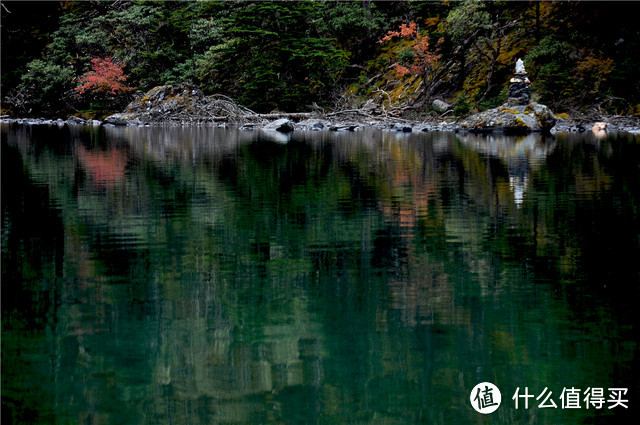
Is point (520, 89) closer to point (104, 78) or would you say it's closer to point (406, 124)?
point (406, 124)

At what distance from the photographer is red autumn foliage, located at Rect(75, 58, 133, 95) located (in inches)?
1647

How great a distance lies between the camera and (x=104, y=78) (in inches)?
1642

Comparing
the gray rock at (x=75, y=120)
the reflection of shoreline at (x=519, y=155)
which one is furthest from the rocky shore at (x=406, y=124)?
the reflection of shoreline at (x=519, y=155)

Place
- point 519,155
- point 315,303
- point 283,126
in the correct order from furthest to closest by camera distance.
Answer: point 283,126, point 519,155, point 315,303

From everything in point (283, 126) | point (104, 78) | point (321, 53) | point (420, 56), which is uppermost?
point (104, 78)

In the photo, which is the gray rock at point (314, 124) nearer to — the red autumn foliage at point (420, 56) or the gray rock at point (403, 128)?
the gray rock at point (403, 128)

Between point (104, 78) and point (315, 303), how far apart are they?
132ft

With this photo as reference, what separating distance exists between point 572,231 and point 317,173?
6.35m

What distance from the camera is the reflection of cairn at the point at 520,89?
89.1 ft

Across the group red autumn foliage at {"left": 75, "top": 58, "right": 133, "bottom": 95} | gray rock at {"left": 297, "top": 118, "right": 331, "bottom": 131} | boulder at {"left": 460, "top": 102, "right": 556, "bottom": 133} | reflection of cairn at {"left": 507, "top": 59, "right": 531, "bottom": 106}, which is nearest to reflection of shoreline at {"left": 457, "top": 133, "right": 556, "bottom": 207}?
boulder at {"left": 460, "top": 102, "right": 556, "bottom": 133}

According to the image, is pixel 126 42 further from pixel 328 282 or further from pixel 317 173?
pixel 328 282

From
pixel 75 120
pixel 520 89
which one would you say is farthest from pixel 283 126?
pixel 75 120

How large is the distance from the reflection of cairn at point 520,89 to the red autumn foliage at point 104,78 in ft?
81.2

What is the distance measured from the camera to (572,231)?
23.0ft
